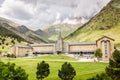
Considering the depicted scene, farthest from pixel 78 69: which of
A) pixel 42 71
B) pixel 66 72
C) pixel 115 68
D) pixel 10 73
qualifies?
pixel 10 73

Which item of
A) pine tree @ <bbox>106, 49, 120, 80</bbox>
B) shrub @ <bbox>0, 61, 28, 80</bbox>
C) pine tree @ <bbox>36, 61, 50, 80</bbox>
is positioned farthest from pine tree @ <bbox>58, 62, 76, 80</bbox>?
pine tree @ <bbox>106, 49, 120, 80</bbox>

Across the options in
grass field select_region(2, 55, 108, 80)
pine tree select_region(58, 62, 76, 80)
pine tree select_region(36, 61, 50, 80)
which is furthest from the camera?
grass field select_region(2, 55, 108, 80)

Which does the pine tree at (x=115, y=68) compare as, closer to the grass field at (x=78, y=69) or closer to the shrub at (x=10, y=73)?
the shrub at (x=10, y=73)

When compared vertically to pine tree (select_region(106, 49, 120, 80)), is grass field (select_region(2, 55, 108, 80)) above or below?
below

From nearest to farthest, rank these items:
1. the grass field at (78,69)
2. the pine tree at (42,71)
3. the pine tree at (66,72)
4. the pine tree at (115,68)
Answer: the pine tree at (115,68)
the pine tree at (66,72)
the pine tree at (42,71)
the grass field at (78,69)

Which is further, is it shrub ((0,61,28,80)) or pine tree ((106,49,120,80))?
pine tree ((106,49,120,80))

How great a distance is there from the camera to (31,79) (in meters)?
73.4

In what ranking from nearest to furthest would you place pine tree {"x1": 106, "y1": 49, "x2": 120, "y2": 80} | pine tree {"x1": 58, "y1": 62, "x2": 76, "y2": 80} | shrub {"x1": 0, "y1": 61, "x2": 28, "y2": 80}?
shrub {"x1": 0, "y1": 61, "x2": 28, "y2": 80}, pine tree {"x1": 106, "y1": 49, "x2": 120, "y2": 80}, pine tree {"x1": 58, "y1": 62, "x2": 76, "y2": 80}

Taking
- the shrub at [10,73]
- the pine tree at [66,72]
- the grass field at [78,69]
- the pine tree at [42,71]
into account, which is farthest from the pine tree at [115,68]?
the pine tree at [42,71]

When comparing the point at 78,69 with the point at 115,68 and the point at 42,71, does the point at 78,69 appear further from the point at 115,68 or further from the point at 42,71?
the point at 115,68

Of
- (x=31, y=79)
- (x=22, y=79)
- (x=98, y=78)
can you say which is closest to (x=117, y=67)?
(x=98, y=78)

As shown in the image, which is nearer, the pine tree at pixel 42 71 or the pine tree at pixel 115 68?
the pine tree at pixel 115 68

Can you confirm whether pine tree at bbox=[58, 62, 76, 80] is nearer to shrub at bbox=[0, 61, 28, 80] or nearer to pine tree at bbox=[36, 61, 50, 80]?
pine tree at bbox=[36, 61, 50, 80]

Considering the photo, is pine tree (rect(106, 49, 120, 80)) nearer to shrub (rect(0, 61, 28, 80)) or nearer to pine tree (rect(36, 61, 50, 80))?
shrub (rect(0, 61, 28, 80))
